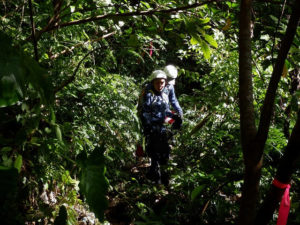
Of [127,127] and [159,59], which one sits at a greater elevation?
[159,59]

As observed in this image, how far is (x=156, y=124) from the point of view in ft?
12.1

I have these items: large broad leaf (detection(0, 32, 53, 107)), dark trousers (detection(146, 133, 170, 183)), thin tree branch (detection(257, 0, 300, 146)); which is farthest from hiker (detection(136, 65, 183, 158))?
large broad leaf (detection(0, 32, 53, 107))

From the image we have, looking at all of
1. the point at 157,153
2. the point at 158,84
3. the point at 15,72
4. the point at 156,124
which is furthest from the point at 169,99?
Answer: the point at 15,72

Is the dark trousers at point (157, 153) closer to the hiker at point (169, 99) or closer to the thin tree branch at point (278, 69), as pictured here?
the hiker at point (169, 99)

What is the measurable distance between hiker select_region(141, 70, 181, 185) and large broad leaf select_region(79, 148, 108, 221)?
2.72 metres

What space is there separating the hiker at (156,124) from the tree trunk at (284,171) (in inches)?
113

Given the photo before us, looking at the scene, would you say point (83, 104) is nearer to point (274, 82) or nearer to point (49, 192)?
point (49, 192)

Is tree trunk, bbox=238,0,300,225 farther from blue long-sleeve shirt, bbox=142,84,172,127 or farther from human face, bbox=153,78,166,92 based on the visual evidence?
human face, bbox=153,78,166,92

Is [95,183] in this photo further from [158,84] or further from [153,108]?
[158,84]

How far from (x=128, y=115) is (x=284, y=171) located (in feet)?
6.80

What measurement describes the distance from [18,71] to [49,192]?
2.01m

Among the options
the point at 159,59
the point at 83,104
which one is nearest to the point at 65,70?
the point at 83,104

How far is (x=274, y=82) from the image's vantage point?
0.76 m

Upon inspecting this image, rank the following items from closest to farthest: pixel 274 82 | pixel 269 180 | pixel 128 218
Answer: pixel 274 82 → pixel 269 180 → pixel 128 218
